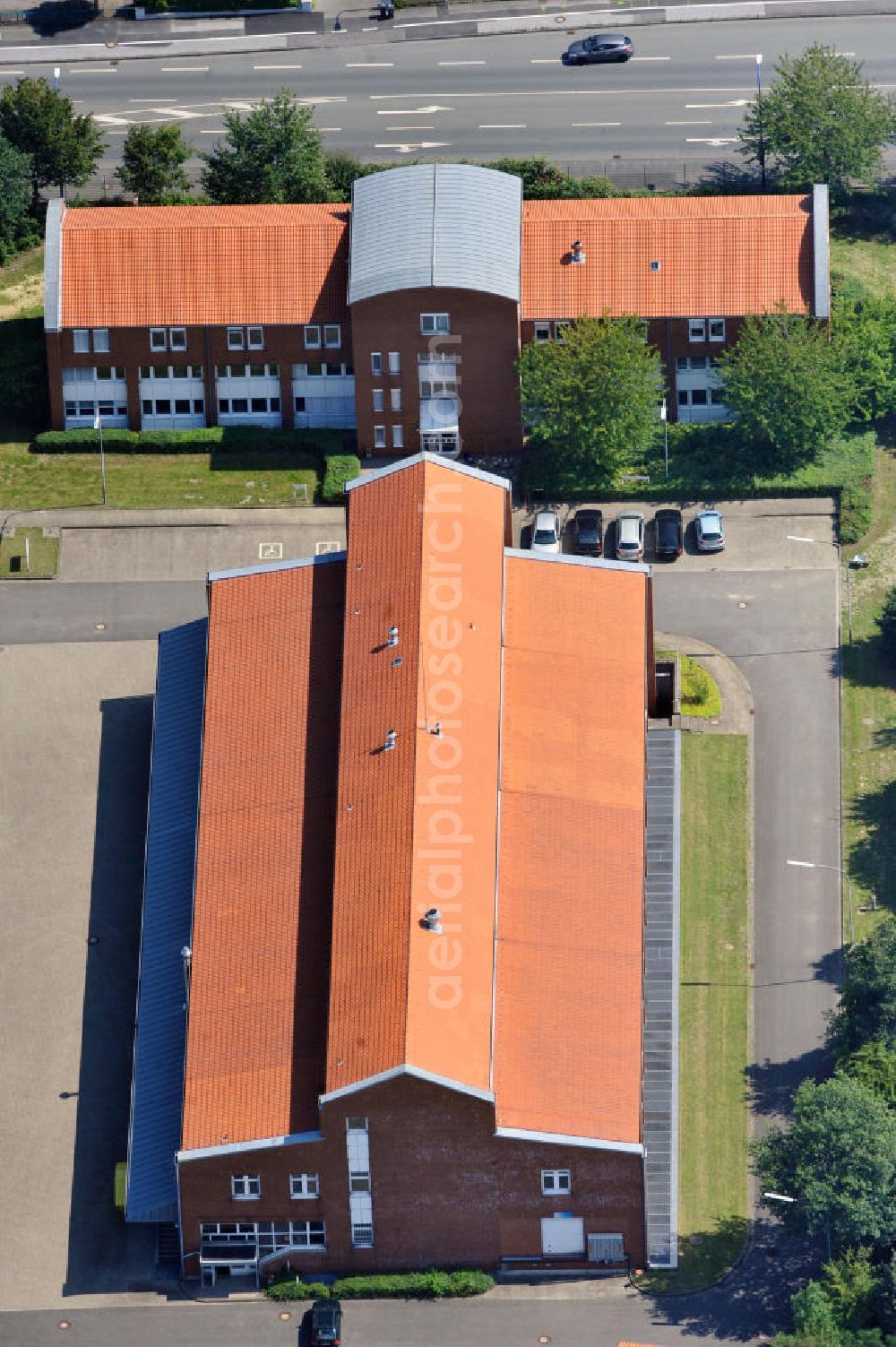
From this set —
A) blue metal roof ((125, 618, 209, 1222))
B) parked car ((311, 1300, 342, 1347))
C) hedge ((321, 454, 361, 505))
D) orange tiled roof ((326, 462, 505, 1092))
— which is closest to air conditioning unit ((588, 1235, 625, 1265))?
orange tiled roof ((326, 462, 505, 1092))

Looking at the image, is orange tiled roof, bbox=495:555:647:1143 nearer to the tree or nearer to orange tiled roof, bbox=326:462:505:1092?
orange tiled roof, bbox=326:462:505:1092

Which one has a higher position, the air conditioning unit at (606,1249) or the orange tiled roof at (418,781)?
the orange tiled roof at (418,781)

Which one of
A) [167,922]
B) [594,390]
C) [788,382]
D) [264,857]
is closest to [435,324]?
[594,390]

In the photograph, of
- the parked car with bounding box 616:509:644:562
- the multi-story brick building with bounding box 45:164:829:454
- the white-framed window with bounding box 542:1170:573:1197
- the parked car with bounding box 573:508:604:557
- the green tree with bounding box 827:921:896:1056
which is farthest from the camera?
the multi-story brick building with bounding box 45:164:829:454

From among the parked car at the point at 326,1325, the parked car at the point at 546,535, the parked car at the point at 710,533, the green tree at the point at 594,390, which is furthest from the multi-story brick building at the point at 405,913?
the green tree at the point at 594,390

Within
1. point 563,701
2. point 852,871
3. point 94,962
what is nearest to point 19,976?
point 94,962

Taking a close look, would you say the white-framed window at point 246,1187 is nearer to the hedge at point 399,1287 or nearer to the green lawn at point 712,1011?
the hedge at point 399,1287

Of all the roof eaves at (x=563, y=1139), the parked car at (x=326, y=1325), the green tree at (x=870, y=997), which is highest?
the green tree at (x=870, y=997)
